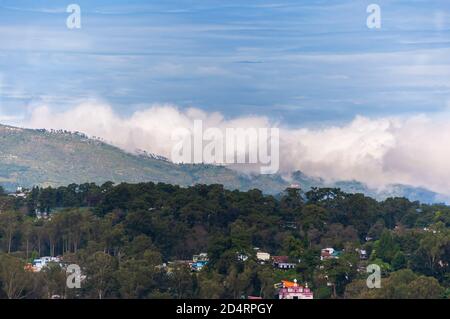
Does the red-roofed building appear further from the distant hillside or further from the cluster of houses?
the distant hillside

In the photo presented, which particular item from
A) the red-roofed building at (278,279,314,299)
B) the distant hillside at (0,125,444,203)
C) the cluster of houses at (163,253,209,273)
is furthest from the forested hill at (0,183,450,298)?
the distant hillside at (0,125,444,203)

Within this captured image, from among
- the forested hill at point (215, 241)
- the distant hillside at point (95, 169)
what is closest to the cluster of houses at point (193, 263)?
the forested hill at point (215, 241)

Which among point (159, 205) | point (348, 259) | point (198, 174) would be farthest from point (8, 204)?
point (198, 174)

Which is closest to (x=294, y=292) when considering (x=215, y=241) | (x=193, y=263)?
(x=215, y=241)

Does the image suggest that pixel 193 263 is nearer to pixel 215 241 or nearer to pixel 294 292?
pixel 215 241

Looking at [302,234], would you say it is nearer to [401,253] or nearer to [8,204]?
[401,253]
